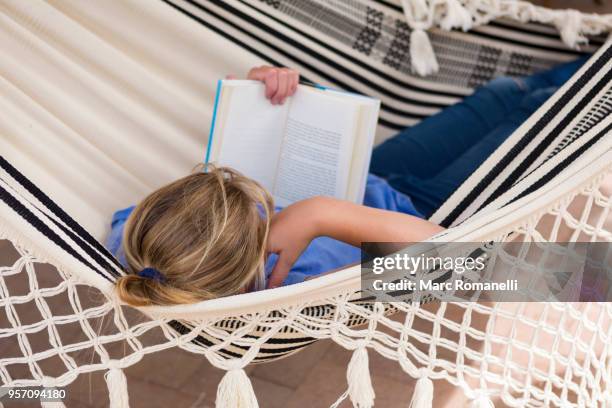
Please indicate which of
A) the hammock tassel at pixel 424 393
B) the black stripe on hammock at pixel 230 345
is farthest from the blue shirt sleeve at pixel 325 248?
the hammock tassel at pixel 424 393

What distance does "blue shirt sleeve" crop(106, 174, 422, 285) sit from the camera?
1259 millimetres

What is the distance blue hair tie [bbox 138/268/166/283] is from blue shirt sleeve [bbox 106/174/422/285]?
0.22 meters

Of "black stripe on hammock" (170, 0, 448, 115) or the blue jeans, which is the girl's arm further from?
"black stripe on hammock" (170, 0, 448, 115)

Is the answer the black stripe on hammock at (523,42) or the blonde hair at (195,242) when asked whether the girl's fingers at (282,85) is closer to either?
the blonde hair at (195,242)

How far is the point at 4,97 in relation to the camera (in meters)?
1.34

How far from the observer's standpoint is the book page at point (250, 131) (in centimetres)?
133

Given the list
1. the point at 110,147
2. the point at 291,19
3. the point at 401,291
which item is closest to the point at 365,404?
the point at 401,291

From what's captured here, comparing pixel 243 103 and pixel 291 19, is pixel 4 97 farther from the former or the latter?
pixel 291 19

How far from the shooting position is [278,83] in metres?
1.34

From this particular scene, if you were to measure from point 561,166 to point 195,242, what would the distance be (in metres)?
0.49

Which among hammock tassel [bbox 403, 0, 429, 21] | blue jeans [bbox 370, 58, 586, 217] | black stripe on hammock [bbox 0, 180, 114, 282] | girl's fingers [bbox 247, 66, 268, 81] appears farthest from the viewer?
hammock tassel [bbox 403, 0, 429, 21]

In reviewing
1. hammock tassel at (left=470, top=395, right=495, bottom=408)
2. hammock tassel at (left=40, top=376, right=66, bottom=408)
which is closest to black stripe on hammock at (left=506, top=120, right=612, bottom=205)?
hammock tassel at (left=470, top=395, right=495, bottom=408)

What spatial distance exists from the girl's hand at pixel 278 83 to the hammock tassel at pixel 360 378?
1.72 ft

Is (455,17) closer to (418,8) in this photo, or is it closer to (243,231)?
(418,8)
